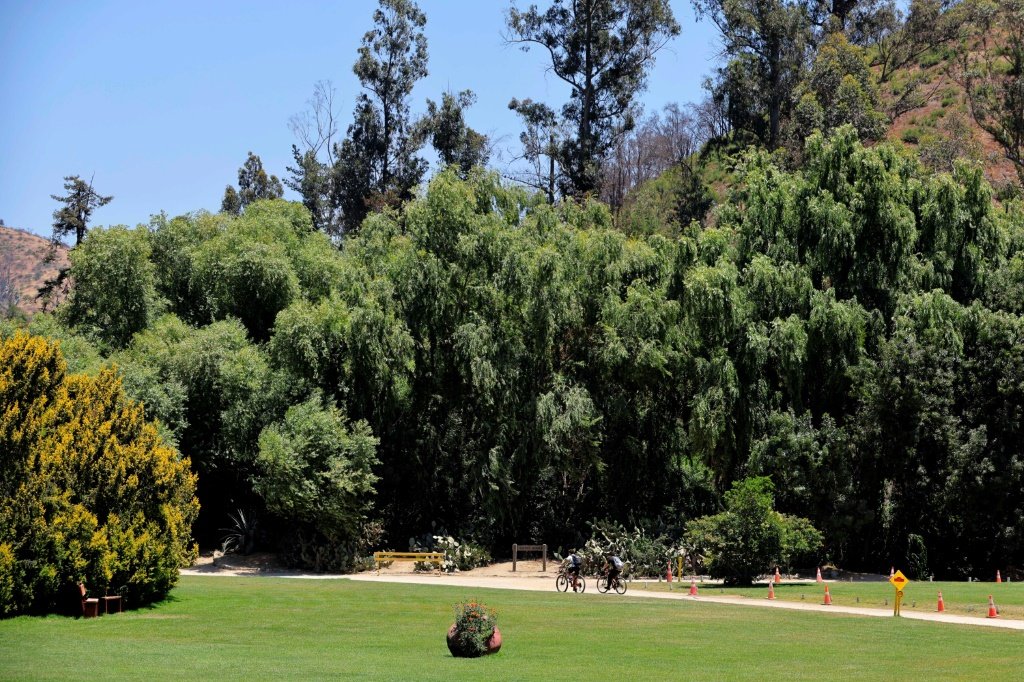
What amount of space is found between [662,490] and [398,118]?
39649 millimetres

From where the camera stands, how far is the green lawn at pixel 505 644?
18.4 meters

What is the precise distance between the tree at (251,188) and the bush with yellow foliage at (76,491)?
65.4m

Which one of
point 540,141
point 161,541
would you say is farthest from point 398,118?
point 161,541

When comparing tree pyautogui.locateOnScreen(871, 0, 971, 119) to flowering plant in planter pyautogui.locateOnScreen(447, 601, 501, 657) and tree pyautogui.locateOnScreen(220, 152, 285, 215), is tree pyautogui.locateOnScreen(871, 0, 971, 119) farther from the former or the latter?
flowering plant in planter pyautogui.locateOnScreen(447, 601, 501, 657)

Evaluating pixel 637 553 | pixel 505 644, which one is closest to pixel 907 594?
pixel 637 553

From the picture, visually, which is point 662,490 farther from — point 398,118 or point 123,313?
point 398,118

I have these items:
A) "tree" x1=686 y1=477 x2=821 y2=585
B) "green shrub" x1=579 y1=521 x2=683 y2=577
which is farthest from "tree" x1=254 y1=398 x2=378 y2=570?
"tree" x1=686 y1=477 x2=821 y2=585

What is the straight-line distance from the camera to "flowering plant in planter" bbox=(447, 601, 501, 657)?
20.7 meters

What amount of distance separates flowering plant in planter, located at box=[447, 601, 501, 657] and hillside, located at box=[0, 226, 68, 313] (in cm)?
12488

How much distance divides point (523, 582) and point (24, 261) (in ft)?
414

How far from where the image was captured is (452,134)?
7494 centimetres

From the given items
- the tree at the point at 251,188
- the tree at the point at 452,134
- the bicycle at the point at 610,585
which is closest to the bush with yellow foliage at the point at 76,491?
the bicycle at the point at 610,585

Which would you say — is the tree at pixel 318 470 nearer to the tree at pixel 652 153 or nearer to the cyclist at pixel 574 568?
the cyclist at pixel 574 568

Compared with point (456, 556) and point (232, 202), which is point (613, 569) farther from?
point (232, 202)
